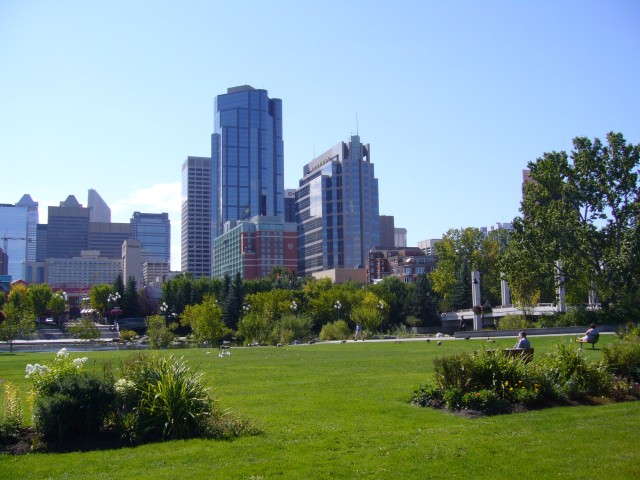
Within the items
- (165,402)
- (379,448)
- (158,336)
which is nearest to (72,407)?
(165,402)

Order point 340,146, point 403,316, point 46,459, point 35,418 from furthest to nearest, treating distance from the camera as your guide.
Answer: point 340,146 → point 403,316 → point 35,418 → point 46,459

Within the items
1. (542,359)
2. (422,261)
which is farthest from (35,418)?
(422,261)

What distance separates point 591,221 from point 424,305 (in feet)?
132

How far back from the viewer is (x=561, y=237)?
176ft

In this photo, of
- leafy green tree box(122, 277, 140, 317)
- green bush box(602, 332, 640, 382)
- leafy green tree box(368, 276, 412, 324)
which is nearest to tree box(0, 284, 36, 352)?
leafy green tree box(122, 277, 140, 317)

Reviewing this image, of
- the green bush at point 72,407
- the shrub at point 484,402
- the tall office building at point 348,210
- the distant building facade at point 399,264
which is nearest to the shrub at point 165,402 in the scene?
the green bush at point 72,407

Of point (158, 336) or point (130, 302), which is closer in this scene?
point (158, 336)

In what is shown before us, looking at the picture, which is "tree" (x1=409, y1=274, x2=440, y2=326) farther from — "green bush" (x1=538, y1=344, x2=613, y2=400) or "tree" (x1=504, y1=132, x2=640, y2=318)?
"green bush" (x1=538, y1=344, x2=613, y2=400)

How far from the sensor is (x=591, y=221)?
54938 mm

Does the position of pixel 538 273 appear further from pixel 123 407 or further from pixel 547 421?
pixel 123 407

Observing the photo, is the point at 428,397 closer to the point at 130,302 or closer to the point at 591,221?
the point at 591,221

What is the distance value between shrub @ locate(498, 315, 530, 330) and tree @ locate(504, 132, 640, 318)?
479cm

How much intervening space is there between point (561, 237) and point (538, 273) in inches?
181

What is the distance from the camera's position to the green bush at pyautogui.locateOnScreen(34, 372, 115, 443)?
36.8ft
